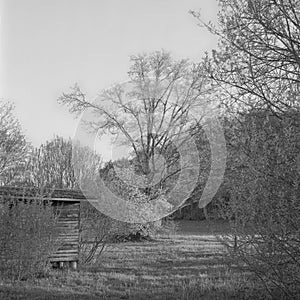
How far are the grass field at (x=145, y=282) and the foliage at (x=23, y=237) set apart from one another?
0.43 meters

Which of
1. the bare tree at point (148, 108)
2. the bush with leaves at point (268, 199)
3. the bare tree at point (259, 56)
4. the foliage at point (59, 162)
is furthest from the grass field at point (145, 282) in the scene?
the foliage at point (59, 162)

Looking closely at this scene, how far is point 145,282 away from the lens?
36.4 ft

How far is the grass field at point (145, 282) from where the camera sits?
916cm

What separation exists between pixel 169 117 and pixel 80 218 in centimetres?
1356

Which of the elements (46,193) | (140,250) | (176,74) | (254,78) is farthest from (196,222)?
(254,78)

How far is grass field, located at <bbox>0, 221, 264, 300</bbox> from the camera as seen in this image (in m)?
9.16

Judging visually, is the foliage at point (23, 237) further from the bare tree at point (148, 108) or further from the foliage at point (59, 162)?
the foliage at point (59, 162)

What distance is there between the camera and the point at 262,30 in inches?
287

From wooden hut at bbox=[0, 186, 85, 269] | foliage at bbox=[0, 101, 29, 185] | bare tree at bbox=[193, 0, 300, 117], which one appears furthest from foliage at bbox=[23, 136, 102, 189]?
bare tree at bbox=[193, 0, 300, 117]

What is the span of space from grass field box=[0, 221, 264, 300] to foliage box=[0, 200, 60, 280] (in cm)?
43

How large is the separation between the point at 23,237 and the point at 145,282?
2.85 m

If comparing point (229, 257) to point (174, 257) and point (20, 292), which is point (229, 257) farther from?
point (174, 257)

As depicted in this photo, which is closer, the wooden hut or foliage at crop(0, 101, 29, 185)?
the wooden hut

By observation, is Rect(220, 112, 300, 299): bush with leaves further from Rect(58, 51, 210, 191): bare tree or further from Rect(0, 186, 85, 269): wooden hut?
Rect(58, 51, 210, 191): bare tree
